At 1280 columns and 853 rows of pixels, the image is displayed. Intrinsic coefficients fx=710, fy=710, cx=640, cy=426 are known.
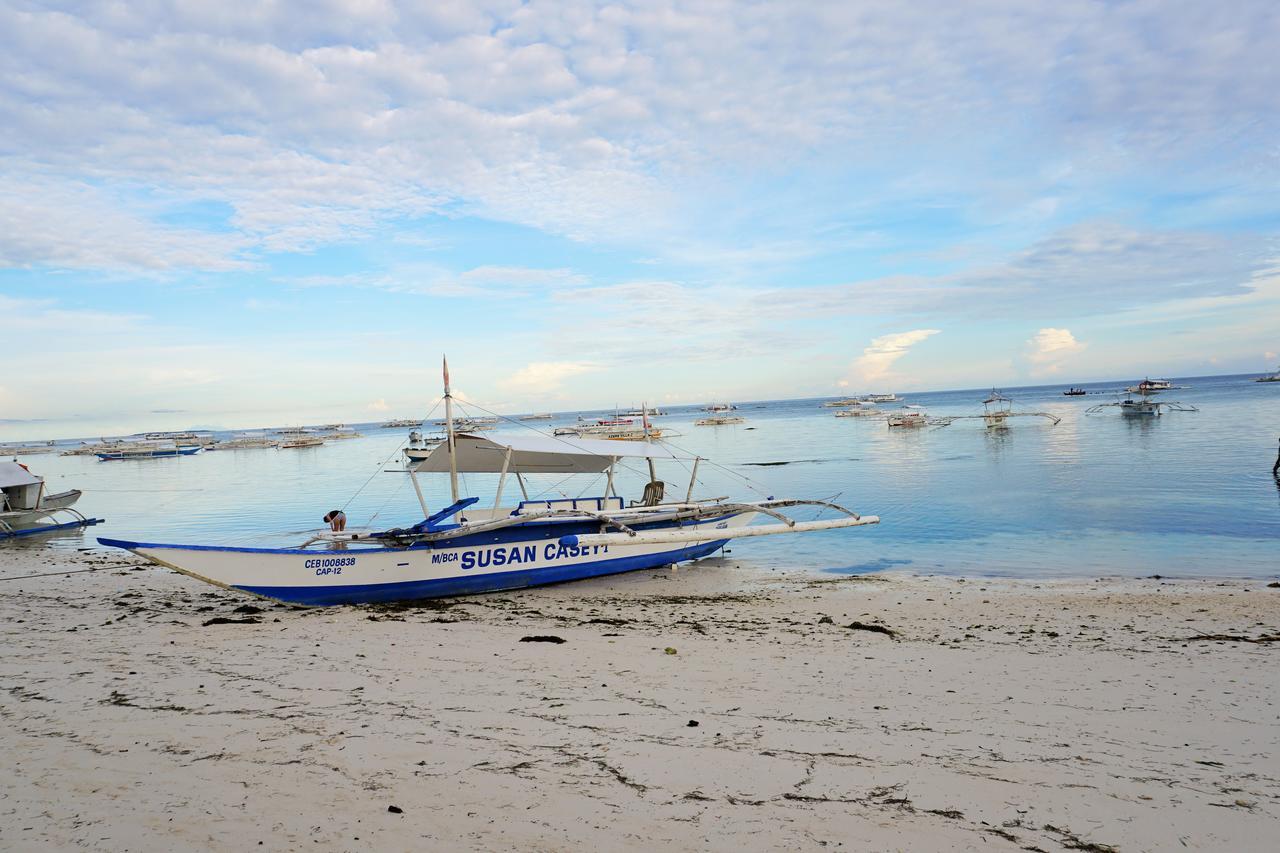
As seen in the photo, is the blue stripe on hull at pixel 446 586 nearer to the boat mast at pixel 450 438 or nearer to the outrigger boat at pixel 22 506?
the boat mast at pixel 450 438

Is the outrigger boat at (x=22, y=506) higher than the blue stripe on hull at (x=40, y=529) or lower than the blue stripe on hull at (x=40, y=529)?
higher

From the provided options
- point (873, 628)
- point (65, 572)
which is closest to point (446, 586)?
point (873, 628)

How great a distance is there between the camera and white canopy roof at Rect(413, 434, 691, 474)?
1295cm

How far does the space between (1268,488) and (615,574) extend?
23112 mm

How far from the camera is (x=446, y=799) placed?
4.49 meters

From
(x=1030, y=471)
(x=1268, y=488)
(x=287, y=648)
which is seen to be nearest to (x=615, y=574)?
(x=287, y=648)

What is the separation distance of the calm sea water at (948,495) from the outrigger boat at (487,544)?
1862 mm

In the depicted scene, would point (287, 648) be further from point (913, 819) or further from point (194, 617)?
point (913, 819)

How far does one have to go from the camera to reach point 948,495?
88.2 ft

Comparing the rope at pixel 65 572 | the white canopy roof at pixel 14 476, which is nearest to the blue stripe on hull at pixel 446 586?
the rope at pixel 65 572

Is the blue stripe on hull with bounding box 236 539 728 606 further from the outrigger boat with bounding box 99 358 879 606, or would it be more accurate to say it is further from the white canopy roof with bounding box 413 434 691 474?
the white canopy roof with bounding box 413 434 691 474

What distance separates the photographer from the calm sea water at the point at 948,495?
1652 cm

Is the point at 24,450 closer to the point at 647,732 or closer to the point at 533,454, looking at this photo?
the point at 533,454

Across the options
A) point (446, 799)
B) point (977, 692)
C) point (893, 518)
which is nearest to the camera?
point (446, 799)
